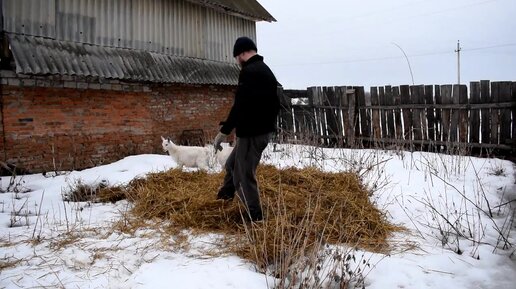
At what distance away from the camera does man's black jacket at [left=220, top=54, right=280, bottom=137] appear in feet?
12.6

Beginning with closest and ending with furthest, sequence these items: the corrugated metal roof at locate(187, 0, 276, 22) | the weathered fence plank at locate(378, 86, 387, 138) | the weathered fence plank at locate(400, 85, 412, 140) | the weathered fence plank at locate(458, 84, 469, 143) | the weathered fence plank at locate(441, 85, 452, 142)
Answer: the weathered fence plank at locate(458, 84, 469, 143), the weathered fence plank at locate(441, 85, 452, 142), the weathered fence plank at locate(400, 85, 412, 140), the weathered fence plank at locate(378, 86, 387, 138), the corrugated metal roof at locate(187, 0, 276, 22)

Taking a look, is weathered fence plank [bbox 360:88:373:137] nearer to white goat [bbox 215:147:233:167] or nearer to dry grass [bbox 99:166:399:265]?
white goat [bbox 215:147:233:167]

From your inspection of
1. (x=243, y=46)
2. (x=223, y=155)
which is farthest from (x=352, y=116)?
(x=243, y=46)

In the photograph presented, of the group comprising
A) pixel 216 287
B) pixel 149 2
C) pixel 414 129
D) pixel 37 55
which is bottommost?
pixel 216 287

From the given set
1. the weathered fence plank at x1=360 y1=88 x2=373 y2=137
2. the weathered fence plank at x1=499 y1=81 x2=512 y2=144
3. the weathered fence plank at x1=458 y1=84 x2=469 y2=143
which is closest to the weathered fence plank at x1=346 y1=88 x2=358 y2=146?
the weathered fence plank at x1=360 y1=88 x2=373 y2=137

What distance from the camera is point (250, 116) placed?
3861 millimetres

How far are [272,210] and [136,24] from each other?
762 centimetres

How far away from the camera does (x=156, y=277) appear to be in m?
3.04

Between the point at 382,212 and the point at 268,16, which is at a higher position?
the point at 268,16

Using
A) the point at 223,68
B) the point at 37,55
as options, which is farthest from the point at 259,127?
the point at 223,68

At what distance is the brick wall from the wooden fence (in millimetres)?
3539

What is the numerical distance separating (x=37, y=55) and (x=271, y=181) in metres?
5.52

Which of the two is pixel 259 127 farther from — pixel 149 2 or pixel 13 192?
pixel 149 2

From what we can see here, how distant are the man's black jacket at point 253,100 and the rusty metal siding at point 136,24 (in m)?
6.08
